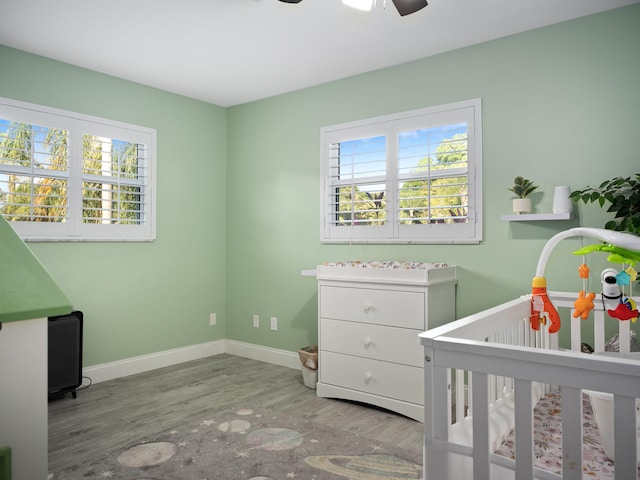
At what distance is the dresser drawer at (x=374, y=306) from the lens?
2756 mm

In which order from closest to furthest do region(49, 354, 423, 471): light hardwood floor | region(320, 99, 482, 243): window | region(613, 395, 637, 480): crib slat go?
region(613, 395, 637, 480): crib slat → region(49, 354, 423, 471): light hardwood floor → region(320, 99, 482, 243): window

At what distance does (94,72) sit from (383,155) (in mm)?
2274

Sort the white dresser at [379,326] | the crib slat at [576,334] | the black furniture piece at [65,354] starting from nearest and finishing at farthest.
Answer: the crib slat at [576,334] < the white dresser at [379,326] < the black furniture piece at [65,354]

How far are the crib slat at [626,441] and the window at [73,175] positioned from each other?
337 centimetres

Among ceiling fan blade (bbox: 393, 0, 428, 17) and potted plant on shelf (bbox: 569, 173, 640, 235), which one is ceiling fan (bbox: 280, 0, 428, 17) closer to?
ceiling fan blade (bbox: 393, 0, 428, 17)

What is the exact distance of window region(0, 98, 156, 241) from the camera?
10.1 ft

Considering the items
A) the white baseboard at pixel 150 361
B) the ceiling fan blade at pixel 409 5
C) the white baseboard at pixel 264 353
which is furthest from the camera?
the white baseboard at pixel 264 353

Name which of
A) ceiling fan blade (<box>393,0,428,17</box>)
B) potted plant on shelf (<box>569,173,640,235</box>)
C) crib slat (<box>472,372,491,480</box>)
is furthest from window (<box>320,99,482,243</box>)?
crib slat (<box>472,372,491,480</box>)

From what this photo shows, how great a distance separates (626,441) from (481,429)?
340 millimetres

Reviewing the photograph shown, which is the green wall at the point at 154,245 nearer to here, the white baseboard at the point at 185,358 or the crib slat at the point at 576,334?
the white baseboard at the point at 185,358

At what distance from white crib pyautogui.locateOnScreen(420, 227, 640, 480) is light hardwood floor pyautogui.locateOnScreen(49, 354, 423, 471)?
3.72ft

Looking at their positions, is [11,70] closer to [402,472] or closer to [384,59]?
→ [384,59]

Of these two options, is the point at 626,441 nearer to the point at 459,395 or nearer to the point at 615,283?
the point at 459,395

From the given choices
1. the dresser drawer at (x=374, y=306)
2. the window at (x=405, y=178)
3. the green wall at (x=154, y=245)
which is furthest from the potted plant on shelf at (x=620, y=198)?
the green wall at (x=154, y=245)
